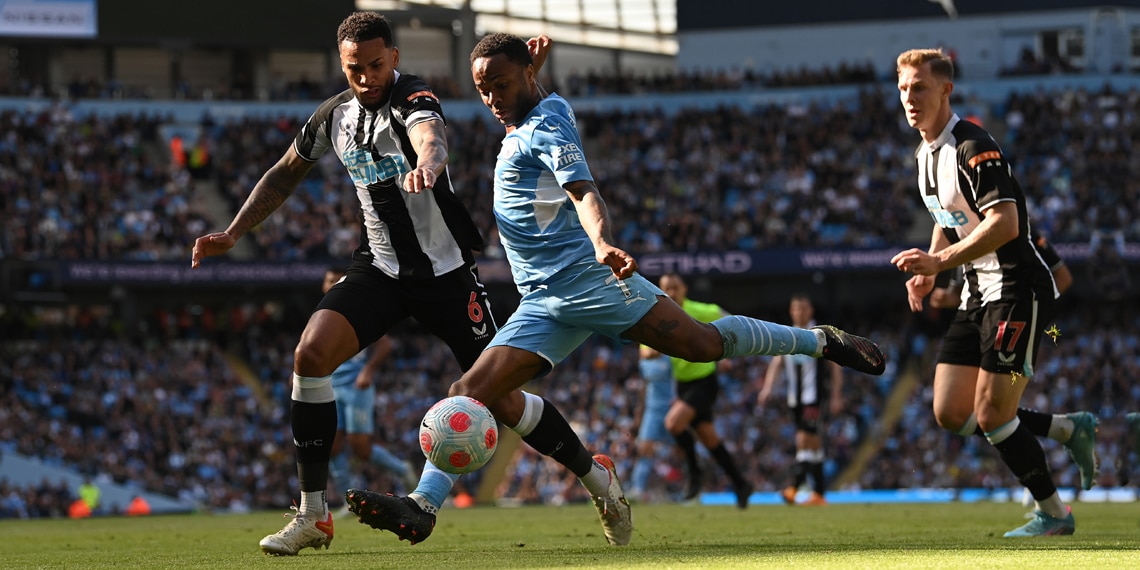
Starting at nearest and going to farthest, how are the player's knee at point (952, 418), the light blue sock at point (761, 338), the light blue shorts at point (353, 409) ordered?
A: the light blue sock at point (761, 338) → the player's knee at point (952, 418) → the light blue shorts at point (353, 409)

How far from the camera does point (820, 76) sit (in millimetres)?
38594

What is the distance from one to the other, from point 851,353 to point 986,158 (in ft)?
4.49

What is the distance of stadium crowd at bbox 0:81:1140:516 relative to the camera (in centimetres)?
2825

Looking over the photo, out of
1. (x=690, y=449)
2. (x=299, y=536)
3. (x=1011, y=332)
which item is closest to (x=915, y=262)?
(x=1011, y=332)

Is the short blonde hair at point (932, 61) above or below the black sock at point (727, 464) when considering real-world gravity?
above

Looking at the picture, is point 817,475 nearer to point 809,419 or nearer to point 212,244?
point 809,419

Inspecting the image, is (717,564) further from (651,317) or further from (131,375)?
(131,375)

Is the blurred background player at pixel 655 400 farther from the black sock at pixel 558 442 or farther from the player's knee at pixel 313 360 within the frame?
the player's knee at pixel 313 360

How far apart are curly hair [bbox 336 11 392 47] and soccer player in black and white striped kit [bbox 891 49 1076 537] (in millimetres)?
3045

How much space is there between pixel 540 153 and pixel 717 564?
2147mm

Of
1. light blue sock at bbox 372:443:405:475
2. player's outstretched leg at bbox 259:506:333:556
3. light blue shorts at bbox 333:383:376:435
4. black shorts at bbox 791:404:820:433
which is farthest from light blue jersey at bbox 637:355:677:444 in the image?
player's outstretched leg at bbox 259:506:333:556

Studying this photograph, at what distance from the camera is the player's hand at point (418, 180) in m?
6.14

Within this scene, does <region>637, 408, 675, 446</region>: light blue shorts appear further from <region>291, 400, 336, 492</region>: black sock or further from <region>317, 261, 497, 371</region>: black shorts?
<region>291, 400, 336, 492</region>: black sock

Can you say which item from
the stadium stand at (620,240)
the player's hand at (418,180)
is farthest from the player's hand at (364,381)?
the stadium stand at (620,240)
